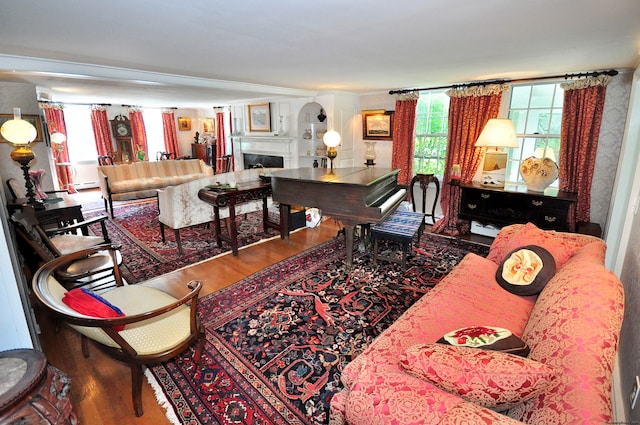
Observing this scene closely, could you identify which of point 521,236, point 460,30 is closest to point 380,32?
point 460,30

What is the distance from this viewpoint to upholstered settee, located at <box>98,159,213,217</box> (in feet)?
19.1

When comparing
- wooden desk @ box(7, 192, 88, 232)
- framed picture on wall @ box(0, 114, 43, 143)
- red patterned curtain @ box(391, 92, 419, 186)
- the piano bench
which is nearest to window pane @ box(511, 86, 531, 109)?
red patterned curtain @ box(391, 92, 419, 186)

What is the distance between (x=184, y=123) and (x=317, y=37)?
9.04 metres

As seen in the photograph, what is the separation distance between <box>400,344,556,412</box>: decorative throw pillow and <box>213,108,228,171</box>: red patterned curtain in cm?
881

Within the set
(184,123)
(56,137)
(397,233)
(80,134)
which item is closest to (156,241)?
(397,233)

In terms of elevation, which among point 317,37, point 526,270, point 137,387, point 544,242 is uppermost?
point 317,37

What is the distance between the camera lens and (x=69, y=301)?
161 cm

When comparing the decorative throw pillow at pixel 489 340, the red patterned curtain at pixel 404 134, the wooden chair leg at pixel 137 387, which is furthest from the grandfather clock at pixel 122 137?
the decorative throw pillow at pixel 489 340

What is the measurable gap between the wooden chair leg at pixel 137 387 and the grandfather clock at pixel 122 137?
8.43 metres

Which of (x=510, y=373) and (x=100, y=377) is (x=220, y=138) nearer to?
(x=100, y=377)

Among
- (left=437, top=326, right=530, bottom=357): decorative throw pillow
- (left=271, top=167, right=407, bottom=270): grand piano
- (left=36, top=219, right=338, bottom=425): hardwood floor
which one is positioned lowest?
(left=36, top=219, right=338, bottom=425): hardwood floor

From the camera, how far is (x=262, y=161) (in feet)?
23.7

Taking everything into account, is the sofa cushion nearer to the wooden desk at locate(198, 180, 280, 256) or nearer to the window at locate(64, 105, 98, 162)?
the wooden desk at locate(198, 180, 280, 256)

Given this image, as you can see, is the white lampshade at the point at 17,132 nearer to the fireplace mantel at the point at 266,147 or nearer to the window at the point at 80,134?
the fireplace mantel at the point at 266,147
